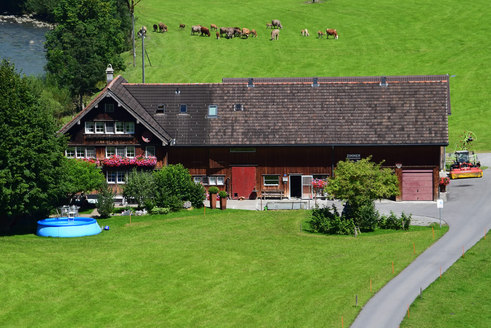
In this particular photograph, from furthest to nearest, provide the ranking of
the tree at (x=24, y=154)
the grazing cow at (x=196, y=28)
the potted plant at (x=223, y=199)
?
1. the grazing cow at (x=196, y=28)
2. the potted plant at (x=223, y=199)
3. the tree at (x=24, y=154)

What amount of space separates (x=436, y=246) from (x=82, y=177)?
2624cm

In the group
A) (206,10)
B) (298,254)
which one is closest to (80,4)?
(206,10)

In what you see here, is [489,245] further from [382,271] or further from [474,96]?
[474,96]

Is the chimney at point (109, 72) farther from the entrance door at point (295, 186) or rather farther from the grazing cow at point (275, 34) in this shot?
the grazing cow at point (275, 34)

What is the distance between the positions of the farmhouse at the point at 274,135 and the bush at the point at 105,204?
5518 mm

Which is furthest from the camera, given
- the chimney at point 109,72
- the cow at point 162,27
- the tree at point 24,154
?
the cow at point 162,27

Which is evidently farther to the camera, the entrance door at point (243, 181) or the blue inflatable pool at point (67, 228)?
the entrance door at point (243, 181)

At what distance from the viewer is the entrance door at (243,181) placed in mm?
69562

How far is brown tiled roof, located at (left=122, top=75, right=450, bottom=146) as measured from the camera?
68.2 meters

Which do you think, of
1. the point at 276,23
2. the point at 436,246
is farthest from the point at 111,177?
the point at 276,23

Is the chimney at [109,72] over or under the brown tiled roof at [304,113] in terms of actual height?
over

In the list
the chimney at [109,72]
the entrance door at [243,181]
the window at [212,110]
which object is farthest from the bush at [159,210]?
the chimney at [109,72]

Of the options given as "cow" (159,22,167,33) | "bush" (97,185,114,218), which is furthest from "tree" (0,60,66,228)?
"cow" (159,22,167,33)

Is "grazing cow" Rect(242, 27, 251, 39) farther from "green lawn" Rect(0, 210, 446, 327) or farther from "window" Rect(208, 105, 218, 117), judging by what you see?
"green lawn" Rect(0, 210, 446, 327)
